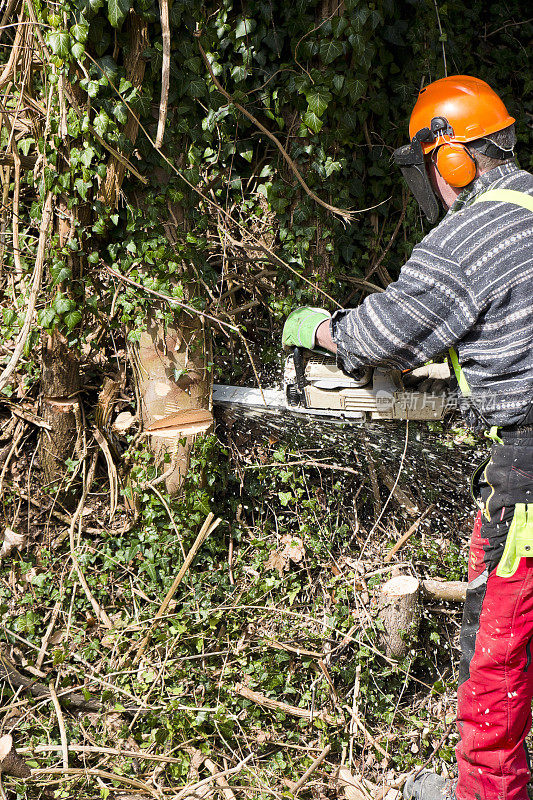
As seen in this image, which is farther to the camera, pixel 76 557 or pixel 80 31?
pixel 76 557

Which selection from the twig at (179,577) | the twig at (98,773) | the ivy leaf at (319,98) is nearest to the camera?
the twig at (98,773)

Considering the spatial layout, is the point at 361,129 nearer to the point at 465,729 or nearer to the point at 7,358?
the point at 7,358

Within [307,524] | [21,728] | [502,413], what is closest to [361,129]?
[502,413]

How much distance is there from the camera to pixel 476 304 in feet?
6.91

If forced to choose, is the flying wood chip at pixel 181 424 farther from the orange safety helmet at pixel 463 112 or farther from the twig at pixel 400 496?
the orange safety helmet at pixel 463 112

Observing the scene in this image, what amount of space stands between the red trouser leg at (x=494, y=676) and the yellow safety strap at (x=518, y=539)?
27mm

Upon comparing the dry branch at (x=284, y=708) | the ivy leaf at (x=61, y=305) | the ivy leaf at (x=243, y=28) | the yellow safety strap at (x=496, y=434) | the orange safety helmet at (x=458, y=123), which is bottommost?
the dry branch at (x=284, y=708)

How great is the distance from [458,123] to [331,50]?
99 cm

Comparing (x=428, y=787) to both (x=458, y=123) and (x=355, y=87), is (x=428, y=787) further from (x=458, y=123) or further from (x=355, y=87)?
(x=355, y=87)

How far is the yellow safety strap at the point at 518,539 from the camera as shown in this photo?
2.22 metres

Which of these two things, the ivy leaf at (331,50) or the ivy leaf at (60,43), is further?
the ivy leaf at (331,50)

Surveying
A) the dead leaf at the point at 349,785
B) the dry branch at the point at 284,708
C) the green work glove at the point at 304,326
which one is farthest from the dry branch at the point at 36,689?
the green work glove at the point at 304,326

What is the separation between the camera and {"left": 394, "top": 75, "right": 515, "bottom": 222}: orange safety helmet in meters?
2.22

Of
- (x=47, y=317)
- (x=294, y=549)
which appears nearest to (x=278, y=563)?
(x=294, y=549)
